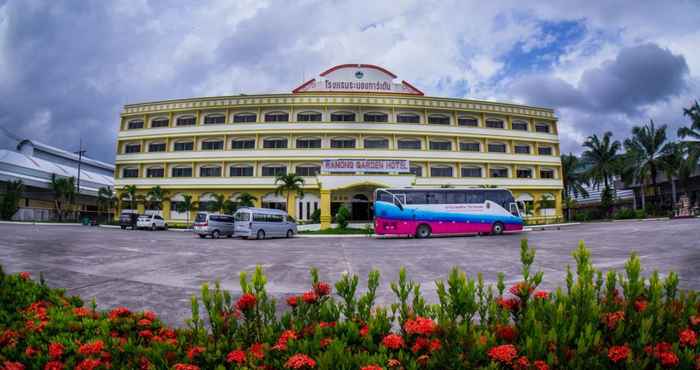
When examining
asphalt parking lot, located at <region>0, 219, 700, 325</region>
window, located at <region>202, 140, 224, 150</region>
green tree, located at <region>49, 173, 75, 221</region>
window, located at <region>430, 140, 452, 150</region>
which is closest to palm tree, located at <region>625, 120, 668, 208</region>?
window, located at <region>430, 140, 452, 150</region>

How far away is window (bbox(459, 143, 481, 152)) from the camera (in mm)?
37562

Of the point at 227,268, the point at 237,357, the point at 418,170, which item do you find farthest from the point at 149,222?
the point at 237,357

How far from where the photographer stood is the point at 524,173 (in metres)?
38.7

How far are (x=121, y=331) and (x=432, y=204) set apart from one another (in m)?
20.4

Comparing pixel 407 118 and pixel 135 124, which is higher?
pixel 135 124

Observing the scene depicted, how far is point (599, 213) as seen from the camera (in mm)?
43250

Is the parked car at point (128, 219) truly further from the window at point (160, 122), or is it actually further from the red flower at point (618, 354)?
the red flower at point (618, 354)

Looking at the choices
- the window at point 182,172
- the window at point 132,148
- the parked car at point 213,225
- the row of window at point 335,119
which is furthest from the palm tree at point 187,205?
the parked car at point 213,225

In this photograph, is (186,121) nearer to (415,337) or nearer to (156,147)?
(156,147)

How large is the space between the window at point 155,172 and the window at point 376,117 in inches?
878

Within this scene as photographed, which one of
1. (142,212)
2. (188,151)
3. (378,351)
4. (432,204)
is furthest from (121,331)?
(142,212)

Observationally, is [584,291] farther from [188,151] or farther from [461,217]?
[188,151]

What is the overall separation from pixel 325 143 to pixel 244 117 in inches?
360

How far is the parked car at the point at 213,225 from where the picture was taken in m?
23.1
